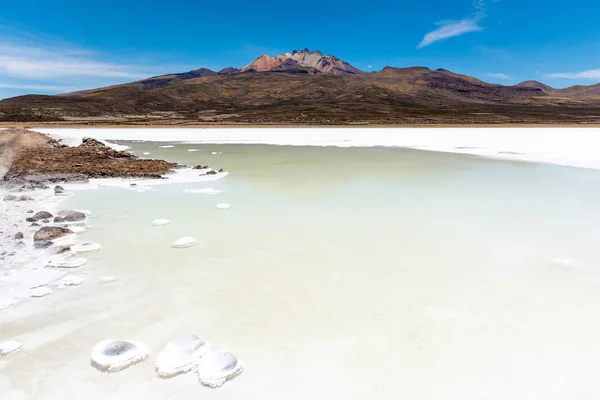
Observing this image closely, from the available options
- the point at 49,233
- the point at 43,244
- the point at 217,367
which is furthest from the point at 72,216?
the point at 217,367

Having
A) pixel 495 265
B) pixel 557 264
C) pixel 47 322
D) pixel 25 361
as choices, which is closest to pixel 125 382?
pixel 25 361

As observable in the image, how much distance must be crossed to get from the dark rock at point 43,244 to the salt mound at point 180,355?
10.1 feet

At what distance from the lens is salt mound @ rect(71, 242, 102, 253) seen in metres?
4.97

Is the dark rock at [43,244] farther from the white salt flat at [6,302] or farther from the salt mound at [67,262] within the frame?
the white salt flat at [6,302]

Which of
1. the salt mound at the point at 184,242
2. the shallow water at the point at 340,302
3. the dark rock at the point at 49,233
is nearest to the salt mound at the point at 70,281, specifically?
the shallow water at the point at 340,302

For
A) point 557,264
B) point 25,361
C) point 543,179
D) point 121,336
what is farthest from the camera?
point 543,179

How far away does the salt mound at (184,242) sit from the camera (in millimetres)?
5191

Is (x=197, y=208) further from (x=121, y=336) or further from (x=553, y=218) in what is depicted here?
(x=553, y=218)

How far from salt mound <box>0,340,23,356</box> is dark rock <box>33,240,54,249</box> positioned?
2250 mm

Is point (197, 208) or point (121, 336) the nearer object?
point (121, 336)

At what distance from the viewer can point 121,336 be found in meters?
3.13

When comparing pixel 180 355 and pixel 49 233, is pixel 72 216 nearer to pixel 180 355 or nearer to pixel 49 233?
pixel 49 233

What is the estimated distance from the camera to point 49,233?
5.34 m

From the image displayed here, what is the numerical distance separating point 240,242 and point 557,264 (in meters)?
3.78
